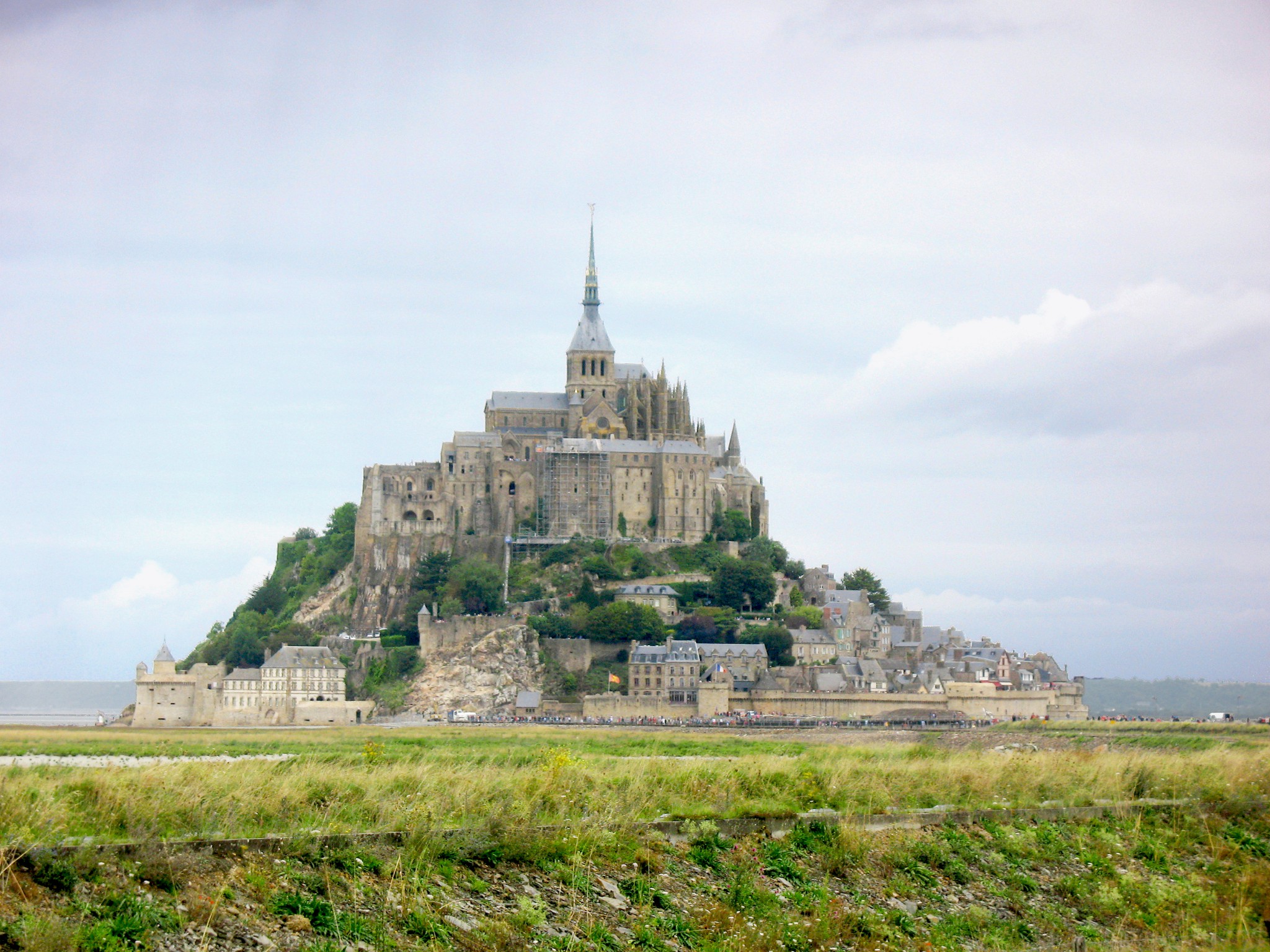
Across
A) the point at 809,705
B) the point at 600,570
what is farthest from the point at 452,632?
the point at 809,705

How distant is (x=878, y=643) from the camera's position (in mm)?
101062

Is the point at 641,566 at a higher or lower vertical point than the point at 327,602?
higher

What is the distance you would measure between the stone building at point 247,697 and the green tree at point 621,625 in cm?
1446

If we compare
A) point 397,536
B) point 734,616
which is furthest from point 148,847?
point 397,536

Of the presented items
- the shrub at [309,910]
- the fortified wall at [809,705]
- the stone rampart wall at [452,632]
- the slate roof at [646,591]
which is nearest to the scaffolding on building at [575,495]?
the slate roof at [646,591]

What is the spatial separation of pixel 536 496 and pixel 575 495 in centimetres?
313

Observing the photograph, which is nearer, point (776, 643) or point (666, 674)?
point (666, 674)

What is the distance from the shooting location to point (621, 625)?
9212 centimetres

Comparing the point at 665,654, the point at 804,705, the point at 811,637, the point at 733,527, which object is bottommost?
the point at 804,705

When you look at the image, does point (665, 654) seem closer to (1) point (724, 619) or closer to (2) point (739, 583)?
(1) point (724, 619)

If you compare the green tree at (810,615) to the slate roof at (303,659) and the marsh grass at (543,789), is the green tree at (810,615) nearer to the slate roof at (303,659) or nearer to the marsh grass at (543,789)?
the slate roof at (303,659)

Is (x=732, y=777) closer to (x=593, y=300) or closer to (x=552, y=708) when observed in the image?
(x=552, y=708)

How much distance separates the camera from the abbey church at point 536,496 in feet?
353

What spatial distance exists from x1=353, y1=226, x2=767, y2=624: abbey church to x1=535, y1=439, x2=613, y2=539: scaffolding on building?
64mm
